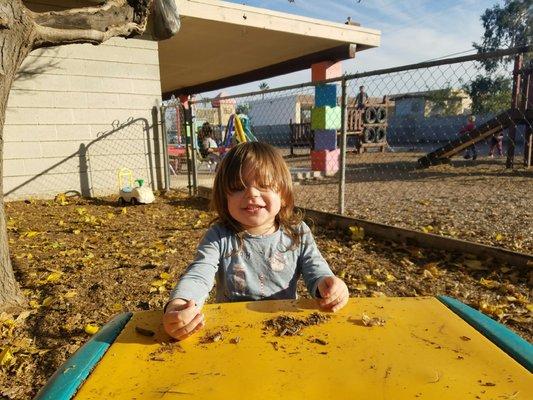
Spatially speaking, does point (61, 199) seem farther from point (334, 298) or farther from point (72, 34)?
point (334, 298)

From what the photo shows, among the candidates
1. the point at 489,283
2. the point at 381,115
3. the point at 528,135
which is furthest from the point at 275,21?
the point at 381,115

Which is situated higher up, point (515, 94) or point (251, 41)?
point (251, 41)

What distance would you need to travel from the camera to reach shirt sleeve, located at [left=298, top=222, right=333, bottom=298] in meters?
1.51

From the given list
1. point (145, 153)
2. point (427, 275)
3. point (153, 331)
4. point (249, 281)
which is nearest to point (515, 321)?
point (427, 275)

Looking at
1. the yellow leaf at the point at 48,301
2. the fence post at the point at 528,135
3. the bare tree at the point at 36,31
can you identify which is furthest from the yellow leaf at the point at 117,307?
the fence post at the point at 528,135

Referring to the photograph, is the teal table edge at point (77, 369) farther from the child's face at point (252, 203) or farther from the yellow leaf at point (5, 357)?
the yellow leaf at point (5, 357)

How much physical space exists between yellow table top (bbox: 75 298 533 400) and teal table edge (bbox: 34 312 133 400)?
0.02 m

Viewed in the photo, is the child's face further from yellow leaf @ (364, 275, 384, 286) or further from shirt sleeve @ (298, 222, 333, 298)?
yellow leaf @ (364, 275, 384, 286)

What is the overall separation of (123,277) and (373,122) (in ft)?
56.3

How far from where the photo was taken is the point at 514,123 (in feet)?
31.4

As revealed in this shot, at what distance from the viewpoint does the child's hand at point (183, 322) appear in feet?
3.33

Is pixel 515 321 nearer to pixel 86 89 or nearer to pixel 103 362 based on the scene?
pixel 103 362

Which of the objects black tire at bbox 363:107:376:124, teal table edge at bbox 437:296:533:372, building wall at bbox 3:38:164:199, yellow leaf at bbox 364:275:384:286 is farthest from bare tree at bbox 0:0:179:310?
black tire at bbox 363:107:376:124

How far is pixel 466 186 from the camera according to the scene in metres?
8.23
